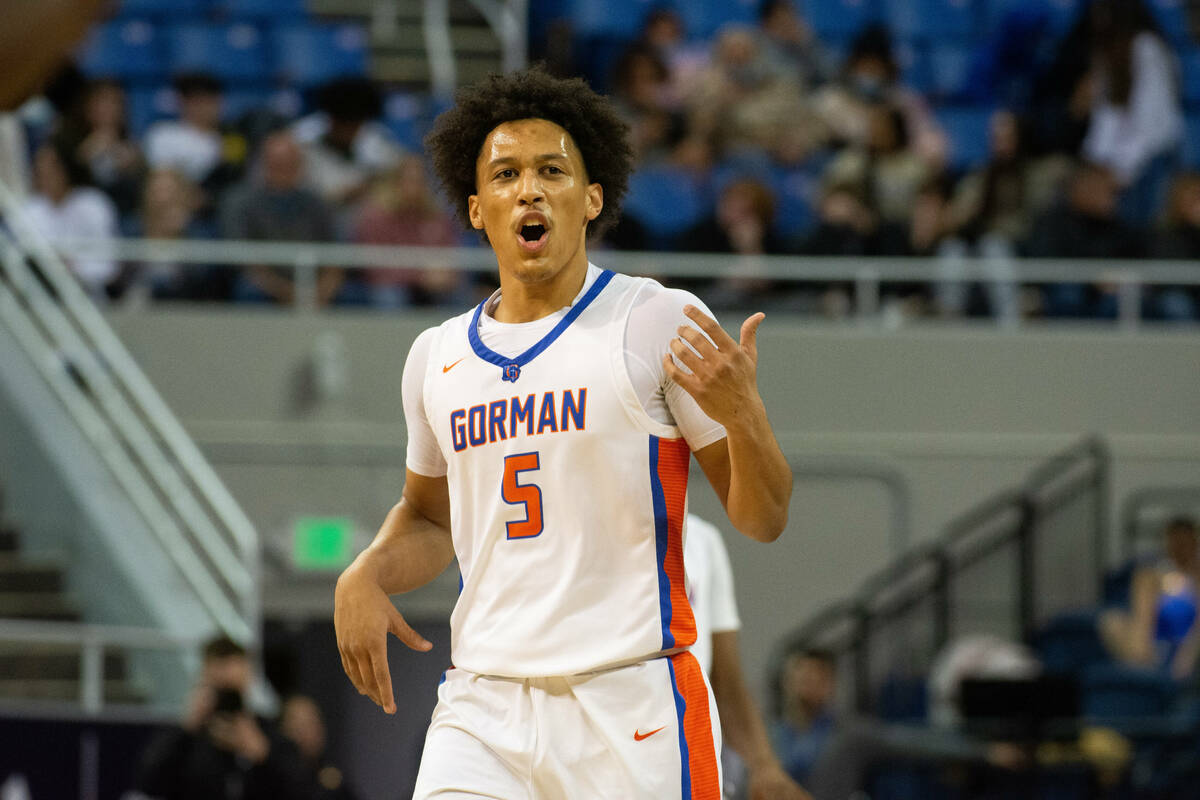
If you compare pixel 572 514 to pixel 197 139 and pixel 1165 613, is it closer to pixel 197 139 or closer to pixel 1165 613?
pixel 1165 613

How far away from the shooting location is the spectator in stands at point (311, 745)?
9.02 m

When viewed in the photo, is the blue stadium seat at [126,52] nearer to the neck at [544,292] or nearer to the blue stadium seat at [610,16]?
the blue stadium seat at [610,16]

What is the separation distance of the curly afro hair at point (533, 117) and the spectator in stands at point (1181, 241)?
922cm

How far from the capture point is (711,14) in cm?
1438

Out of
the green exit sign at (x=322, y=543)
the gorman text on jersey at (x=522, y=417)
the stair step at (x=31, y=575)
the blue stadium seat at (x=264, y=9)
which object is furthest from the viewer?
the blue stadium seat at (x=264, y=9)

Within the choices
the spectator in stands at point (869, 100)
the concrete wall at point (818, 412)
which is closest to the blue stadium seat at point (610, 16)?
the spectator in stands at point (869, 100)

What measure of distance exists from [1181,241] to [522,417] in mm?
9705

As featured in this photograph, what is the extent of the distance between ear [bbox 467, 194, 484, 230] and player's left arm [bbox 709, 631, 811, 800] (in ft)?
5.81

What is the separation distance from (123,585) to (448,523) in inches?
246

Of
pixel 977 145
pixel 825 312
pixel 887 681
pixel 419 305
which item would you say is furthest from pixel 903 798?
pixel 977 145

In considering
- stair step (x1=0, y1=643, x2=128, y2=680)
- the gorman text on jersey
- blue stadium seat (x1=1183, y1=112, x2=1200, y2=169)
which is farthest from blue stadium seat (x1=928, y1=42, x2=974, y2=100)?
the gorman text on jersey

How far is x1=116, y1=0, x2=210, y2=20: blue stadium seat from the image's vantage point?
1457 cm

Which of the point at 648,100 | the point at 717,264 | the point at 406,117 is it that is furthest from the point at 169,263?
the point at 717,264

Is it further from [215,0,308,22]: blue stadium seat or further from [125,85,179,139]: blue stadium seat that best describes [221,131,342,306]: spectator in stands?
[215,0,308,22]: blue stadium seat
